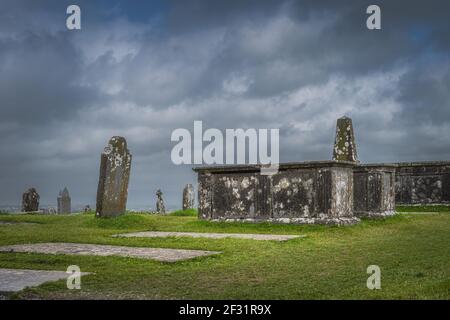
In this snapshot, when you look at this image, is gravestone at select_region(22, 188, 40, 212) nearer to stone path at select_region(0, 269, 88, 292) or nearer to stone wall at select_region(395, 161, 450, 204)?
stone wall at select_region(395, 161, 450, 204)

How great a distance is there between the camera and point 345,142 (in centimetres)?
2328

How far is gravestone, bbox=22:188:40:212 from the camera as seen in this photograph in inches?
1264

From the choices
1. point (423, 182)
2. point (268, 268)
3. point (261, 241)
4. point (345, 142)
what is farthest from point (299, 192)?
point (423, 182)

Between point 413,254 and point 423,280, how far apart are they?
311cm

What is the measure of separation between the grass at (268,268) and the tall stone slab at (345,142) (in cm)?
869

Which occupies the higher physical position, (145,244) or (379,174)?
(379,174)

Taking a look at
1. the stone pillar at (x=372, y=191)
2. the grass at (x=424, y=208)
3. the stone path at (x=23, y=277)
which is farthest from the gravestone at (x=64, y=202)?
the stone path at (x=23, y=277)

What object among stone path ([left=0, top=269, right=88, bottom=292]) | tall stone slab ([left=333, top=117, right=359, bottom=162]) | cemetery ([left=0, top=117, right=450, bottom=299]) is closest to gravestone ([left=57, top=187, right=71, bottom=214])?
cemetery ([left=0, top=117, right=450, bottom=299])

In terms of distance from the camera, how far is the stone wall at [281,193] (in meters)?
16.0

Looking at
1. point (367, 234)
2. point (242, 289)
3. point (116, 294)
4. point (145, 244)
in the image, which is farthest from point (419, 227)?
point (116, 294)

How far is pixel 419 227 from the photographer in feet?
53.2

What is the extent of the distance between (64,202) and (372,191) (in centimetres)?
2356
